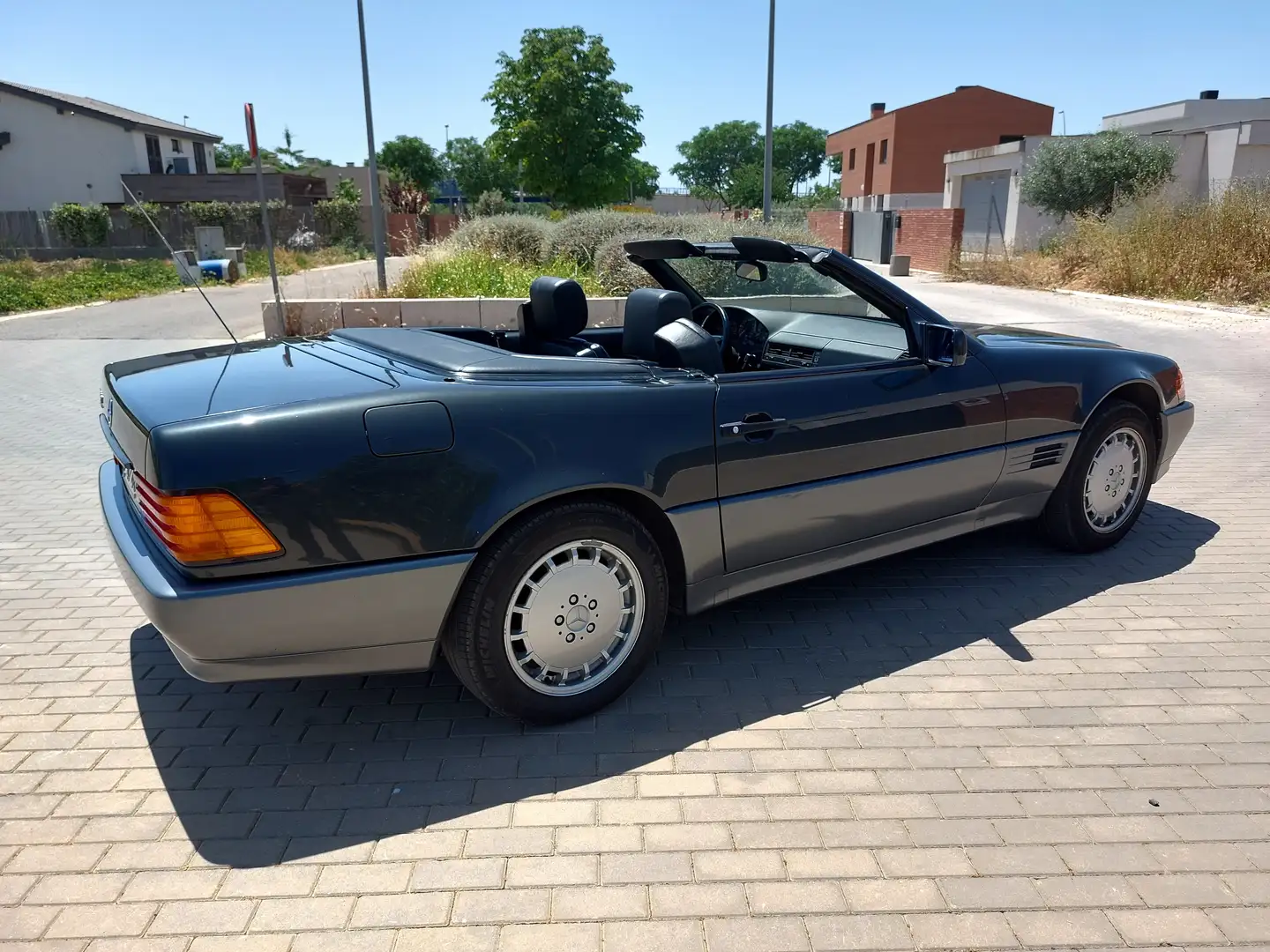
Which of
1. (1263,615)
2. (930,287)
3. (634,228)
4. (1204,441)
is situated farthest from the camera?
(930,287)

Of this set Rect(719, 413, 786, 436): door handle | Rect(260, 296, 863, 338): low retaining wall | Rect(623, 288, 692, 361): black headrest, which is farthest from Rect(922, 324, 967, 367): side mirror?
Rect(260, 296, 863, 338): low retaining wall

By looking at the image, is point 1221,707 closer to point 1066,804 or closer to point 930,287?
point 1066,804

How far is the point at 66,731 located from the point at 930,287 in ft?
70.6

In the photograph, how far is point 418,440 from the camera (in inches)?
105

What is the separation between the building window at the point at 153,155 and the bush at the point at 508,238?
1318 inches

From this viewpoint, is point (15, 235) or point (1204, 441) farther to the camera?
point (15, 235)

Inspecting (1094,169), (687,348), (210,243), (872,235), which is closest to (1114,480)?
(687,348)

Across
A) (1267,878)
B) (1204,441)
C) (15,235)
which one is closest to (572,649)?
(1267,878)

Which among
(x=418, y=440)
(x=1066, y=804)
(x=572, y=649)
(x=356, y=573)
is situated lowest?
A: (x=1066, y=804)

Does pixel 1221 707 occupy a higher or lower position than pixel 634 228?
lower

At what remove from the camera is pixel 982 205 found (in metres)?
33.4

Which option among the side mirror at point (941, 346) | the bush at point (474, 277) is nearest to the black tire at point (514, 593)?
the side mirror at point (941, 346)

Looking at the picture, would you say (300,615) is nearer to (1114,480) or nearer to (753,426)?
(753,426)

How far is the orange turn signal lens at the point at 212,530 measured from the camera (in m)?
2.47
